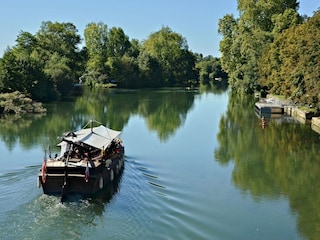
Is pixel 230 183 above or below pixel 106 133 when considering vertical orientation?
below

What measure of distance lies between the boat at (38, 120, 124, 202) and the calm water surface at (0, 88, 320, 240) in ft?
1.70

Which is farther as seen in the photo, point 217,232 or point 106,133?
point 106,133

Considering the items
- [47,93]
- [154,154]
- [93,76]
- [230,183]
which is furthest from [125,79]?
[230,183]

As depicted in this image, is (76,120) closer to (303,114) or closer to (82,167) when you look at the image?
(303,114)

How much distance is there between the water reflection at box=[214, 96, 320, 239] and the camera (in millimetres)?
18469

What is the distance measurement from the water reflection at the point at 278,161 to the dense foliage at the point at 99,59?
110 feet

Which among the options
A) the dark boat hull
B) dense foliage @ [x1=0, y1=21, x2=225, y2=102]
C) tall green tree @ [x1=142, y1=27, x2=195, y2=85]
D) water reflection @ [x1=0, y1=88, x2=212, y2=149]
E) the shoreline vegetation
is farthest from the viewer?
tall green tree @ [x1=142, y1=27, x2=195, y2=85]

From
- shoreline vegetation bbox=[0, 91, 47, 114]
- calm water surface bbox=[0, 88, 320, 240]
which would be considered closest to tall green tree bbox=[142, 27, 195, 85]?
shoreline vegetation bbox=[0, 91, 47, 114]

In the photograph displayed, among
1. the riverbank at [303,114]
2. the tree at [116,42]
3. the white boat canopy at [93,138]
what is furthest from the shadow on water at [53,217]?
the tree at [116,42]

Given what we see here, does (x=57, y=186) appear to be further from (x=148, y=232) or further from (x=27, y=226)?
(x=148, y=232)

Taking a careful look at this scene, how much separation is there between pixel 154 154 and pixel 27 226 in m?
13.5

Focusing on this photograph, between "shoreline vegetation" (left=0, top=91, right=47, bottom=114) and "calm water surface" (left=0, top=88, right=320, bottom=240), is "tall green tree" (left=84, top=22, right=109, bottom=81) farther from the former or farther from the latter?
"calm water surface" (left=0, top=88, right=320, bottom=240)

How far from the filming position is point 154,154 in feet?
89.0

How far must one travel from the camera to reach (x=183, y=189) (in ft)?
64.4
